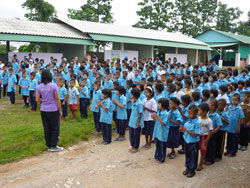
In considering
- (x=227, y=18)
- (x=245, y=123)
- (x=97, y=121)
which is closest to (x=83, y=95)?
(x=97, y=121)

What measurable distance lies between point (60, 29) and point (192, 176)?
46.8 feet

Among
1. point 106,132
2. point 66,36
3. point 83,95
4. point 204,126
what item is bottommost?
point 106,132

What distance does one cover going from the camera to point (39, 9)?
2247 centimetres

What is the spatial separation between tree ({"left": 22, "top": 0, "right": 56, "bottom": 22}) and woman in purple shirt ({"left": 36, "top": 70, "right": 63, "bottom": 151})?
19.8 metres

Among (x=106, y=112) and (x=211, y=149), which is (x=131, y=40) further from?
(x=211, y=149)

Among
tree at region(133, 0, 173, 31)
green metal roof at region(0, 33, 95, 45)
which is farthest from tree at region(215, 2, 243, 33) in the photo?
green metal roof at region(0, 33, 95, 45)

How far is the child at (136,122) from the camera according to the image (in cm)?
480

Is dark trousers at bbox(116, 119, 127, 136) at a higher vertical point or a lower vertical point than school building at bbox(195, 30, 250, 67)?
lower

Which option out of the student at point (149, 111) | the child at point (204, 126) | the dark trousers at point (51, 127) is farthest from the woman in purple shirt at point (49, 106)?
the child at point (204, 126)

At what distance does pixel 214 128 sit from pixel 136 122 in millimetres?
1430

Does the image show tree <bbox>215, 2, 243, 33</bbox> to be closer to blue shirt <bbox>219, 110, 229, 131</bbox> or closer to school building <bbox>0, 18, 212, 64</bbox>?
school building <bbox>0, 18, 212, 64</bbox>

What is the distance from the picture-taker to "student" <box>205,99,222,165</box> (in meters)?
4.09

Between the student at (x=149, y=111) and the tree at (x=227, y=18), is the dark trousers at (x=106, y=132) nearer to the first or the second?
the student at (x=149, y=111)

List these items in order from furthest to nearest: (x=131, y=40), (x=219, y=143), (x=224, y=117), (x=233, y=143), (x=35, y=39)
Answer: (x=131, y=40) → (x=35, y=39) → (x=233, y=143) → (x=219, y=143) → (x=224, y=117)
